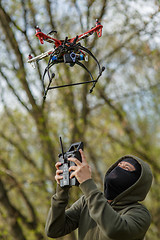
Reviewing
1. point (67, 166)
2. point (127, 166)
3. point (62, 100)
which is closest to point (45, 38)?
point (67, 166)

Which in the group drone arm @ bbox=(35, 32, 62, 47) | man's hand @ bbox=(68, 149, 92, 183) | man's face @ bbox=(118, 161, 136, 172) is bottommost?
man's face @ bbox=(118, 161, 136, 172)

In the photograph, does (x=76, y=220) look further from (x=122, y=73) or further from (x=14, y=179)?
(x=122, y=73)

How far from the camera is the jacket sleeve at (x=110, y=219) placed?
75.0 inches

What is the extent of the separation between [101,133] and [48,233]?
7822 mm

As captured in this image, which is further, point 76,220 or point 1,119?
point 1,119

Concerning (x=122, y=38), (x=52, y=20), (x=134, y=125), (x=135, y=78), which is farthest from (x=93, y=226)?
(x=134, y=125)

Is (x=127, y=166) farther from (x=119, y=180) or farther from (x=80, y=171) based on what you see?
(x=80, y=171)

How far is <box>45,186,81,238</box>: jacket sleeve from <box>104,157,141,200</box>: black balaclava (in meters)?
0.37

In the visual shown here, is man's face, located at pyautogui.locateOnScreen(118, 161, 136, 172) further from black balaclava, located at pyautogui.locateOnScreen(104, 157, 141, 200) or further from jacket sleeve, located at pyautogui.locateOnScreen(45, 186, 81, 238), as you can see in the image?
jacket sleeve, located at pyautogui.locateOnScreen(45, 186, 81, 238)

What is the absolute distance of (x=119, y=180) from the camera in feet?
7.69

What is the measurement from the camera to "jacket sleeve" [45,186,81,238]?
2346 millimetres

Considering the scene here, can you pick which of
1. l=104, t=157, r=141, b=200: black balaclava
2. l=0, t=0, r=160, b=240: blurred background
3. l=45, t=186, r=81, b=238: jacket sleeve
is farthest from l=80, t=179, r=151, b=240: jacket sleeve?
l=0, t=0, r=160, b=240: blurred background

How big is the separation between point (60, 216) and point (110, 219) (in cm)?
62

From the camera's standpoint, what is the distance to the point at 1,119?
31.9ft
